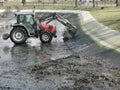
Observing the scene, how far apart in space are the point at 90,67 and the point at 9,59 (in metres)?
5.70

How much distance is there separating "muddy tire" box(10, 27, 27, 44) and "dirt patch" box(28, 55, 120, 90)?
755 cm

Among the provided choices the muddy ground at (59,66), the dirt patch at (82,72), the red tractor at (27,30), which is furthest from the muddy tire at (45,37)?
the dirt patch at (82,72)

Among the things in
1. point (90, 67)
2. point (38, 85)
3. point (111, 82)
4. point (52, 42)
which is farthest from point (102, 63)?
point (52, 42)

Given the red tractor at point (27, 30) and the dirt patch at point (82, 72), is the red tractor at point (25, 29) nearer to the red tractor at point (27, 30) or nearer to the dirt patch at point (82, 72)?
the red tractor at point (27, 30)

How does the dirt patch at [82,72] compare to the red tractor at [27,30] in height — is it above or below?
below

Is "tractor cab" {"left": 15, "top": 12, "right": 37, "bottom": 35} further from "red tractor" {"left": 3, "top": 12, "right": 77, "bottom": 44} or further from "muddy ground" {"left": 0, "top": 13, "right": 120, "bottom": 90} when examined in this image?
"muddy ground" {"left": 0, "top": 13, "right": 120, "bottom": 90}

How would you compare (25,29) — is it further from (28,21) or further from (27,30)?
(28,21)

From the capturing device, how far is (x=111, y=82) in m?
16.4

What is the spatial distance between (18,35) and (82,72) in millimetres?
12390

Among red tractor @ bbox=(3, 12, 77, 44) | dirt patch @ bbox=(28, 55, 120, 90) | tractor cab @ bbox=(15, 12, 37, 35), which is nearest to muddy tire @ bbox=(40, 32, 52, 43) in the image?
red tractor @ bbox=(3, 12, 77, 44)

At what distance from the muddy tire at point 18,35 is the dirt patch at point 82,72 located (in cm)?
755

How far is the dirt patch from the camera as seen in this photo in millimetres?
15812

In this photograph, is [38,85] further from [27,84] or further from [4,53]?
[4,53]

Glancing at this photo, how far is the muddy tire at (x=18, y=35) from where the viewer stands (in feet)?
98.0
